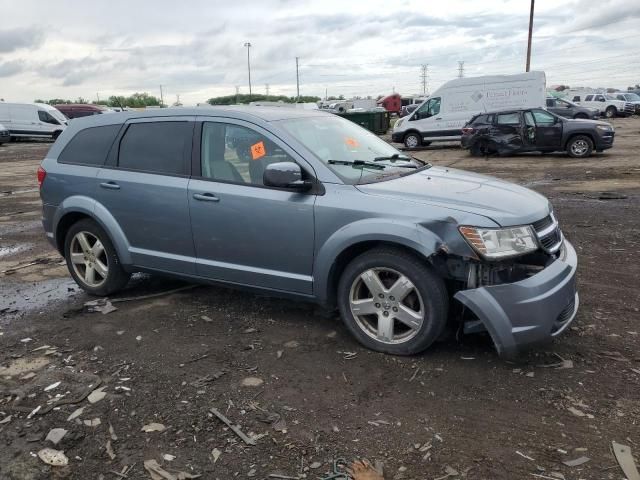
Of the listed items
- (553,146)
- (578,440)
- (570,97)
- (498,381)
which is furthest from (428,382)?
(570,97)

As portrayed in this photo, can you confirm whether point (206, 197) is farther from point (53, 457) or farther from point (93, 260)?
point (53, 457)

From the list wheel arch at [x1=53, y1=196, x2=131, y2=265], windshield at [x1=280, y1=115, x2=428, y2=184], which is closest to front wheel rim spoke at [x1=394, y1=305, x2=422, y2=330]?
windshield at [x1=280, y1=115, x2=428, y2=184]

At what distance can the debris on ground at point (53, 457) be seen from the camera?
2.89 m

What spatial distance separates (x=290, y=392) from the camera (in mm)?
3498

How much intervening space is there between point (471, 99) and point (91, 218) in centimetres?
2050

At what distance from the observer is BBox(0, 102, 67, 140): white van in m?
32.0

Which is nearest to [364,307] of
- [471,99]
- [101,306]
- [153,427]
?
[153,427]

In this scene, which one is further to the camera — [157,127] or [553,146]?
[553,146]

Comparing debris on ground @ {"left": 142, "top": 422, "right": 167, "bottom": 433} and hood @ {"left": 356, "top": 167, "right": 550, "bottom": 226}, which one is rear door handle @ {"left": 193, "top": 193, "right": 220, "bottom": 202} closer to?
hood @ {"left": 356, "top": 167, "right": 550, "bottom": 226}

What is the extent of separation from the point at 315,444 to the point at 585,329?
7.91 ft

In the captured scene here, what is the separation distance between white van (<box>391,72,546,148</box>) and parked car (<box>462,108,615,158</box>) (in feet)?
14.2

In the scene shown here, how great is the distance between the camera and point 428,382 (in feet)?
11.6

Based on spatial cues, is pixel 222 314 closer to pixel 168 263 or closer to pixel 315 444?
pixel 168 263

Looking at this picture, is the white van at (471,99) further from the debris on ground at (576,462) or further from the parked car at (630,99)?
the parked car at (630,99)
